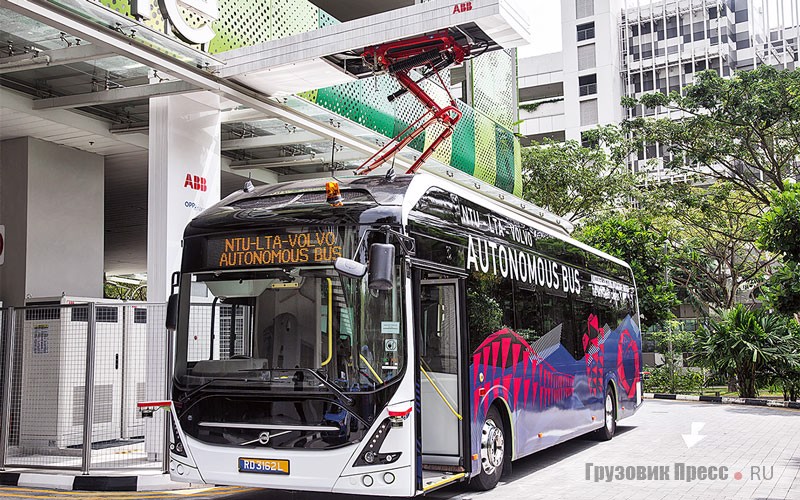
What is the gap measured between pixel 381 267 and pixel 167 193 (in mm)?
4969

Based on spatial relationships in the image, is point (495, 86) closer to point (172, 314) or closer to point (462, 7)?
point (462, 7)

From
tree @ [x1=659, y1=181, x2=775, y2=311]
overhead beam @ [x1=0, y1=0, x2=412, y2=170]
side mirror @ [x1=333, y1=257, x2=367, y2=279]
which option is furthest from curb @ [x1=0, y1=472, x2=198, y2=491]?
tree @ [x1=659, y1=181, x2=775, y2=311]

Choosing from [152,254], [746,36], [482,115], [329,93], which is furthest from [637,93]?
[152,254]

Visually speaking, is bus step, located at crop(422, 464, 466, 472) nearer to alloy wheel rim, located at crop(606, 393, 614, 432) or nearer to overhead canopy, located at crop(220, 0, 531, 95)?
overhead canopy, located at crop(220, 0, 531, 95)

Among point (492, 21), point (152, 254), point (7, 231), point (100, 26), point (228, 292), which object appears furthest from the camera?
point (7, 231)

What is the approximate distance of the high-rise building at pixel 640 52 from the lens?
57.9m

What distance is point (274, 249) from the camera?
25.3 ft

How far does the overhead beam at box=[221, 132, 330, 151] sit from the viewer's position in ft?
45.6

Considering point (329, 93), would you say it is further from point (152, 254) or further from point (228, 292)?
point (228, 292)

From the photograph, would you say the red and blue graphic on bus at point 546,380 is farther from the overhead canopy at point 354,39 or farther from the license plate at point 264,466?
the overhead canopy at point 354,39

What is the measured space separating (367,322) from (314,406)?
0.88 meters

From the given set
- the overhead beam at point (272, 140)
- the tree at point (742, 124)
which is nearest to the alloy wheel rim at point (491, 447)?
the overhead beam at point (272, 140)

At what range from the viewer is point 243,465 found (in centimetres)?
752

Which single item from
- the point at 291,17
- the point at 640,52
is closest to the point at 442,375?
the point at 291,17
